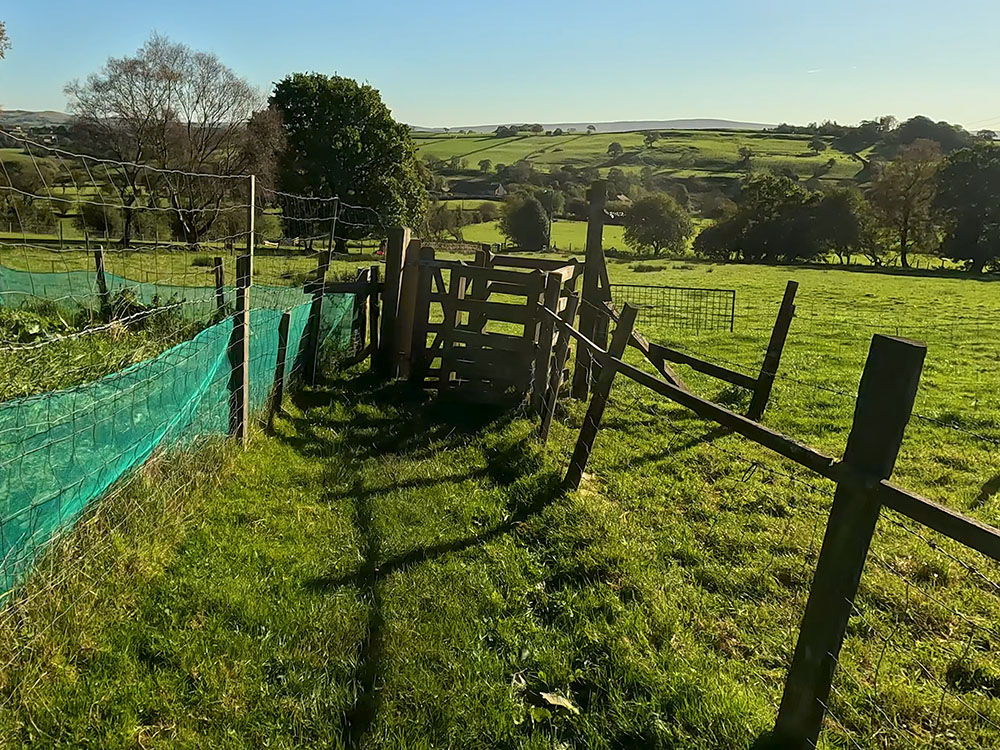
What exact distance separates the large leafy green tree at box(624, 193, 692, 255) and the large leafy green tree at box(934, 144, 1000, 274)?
63.2ft

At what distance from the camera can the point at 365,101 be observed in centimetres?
3869

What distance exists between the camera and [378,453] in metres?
6.66

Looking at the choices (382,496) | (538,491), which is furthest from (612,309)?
(382,496)

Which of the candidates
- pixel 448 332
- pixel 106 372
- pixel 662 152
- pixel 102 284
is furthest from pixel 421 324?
pixel 662 152

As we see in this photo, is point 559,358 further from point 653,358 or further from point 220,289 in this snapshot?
point 220,289

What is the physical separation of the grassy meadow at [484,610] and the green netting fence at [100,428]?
0.80 feet

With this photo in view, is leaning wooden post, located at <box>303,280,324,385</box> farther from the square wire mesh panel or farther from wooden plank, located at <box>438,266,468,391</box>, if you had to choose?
the square wire mesh panel

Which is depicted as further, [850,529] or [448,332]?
[448,332]

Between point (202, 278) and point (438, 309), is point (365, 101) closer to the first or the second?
point (202, 278)

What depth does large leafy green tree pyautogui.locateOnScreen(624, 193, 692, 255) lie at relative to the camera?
185 feet

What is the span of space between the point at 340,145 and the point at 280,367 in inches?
1307

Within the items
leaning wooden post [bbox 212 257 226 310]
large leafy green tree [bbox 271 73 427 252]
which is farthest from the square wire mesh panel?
large leafy green tree [bbox 271 73 427 252]

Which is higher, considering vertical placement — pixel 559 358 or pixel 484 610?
pixel 559 358

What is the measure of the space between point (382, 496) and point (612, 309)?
432cm
